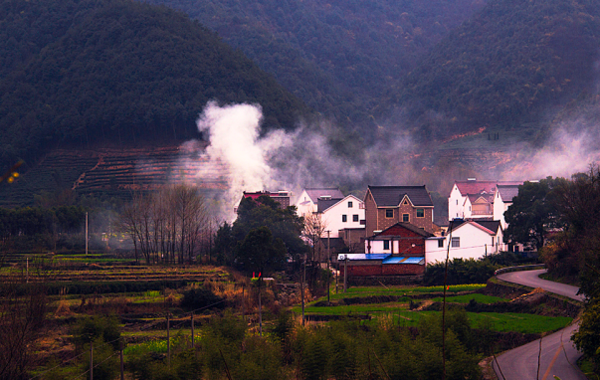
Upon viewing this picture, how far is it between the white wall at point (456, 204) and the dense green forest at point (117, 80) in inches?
1508

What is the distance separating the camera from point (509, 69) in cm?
16062

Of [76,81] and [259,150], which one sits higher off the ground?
[76,81]

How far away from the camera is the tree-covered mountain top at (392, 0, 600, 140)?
502 feet

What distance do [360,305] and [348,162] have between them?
77.9 m

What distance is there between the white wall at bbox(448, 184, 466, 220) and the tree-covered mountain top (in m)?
67.5

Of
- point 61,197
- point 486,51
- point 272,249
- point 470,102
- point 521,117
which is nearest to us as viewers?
point 272,249

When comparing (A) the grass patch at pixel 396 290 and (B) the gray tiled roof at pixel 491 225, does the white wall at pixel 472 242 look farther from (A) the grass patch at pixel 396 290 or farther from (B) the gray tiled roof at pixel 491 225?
(A) the grass patch at pixel 396 290

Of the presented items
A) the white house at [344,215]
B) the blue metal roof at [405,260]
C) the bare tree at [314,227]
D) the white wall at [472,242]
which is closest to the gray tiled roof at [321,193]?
the white house at [344,215]

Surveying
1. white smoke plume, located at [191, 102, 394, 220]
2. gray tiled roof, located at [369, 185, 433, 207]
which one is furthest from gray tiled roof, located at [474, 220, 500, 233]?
white smoke plume, located at [191, 102, 394, 220]

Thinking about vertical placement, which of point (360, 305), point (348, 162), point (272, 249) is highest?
point (348, 162)

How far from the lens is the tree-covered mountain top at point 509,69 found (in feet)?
502

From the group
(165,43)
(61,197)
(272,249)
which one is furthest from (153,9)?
(272,249)

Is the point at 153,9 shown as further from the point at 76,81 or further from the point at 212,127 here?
the point at 212,127

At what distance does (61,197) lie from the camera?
80.4 meters
